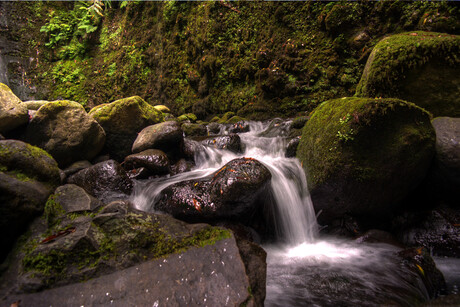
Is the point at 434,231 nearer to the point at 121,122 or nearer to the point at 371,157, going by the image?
the point at 371,157

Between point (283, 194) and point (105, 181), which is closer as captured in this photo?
point (283, 194)

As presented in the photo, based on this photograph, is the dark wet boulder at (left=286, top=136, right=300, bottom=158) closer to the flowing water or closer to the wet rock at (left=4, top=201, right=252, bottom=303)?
the flowing water

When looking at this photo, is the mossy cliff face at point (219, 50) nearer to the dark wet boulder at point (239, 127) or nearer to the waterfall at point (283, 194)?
the dark wet boulder at point (239, 127)

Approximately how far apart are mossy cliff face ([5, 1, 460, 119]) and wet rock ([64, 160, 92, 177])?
5134mm

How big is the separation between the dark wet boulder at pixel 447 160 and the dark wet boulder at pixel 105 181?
5.25m

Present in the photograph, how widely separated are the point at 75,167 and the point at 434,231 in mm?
6750

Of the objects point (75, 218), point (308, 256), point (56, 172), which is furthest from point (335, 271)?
point (56, 172)

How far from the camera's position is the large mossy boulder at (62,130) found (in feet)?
15.4

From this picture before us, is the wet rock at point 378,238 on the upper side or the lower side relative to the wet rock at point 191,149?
lower

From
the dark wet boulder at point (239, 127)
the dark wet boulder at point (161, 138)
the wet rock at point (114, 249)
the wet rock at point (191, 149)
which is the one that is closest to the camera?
the wet rock at point (114, 249)

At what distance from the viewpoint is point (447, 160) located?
312 cm

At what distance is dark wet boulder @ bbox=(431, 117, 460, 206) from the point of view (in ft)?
10.1

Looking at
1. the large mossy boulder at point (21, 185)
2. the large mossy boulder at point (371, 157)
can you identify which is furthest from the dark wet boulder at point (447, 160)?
the large mossy boulder at point (21, 185)

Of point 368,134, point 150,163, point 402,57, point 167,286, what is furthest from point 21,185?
point 402,57
